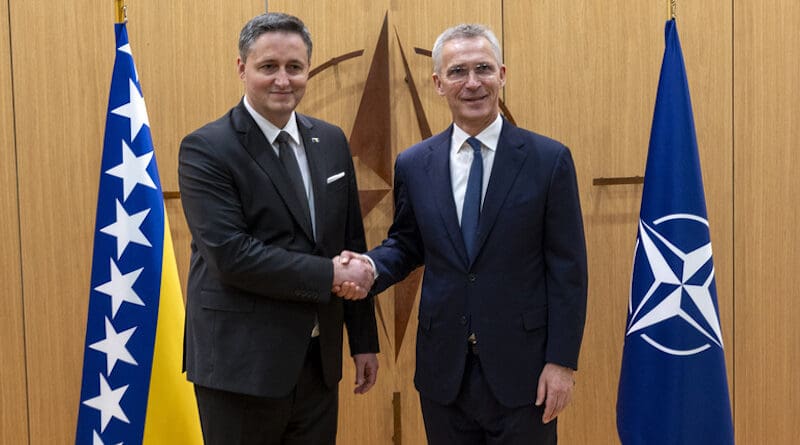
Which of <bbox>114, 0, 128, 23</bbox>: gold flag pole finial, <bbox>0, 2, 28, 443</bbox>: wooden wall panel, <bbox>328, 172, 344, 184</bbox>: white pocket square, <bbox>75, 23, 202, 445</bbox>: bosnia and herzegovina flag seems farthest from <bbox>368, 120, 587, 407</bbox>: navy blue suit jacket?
<bbox>0, 2, 28, 443</bbox>: wooden wall panel

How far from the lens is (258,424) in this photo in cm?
205

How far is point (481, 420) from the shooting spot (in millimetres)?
2014

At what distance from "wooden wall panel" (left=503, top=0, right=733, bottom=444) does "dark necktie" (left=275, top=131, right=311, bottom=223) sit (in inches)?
50.4

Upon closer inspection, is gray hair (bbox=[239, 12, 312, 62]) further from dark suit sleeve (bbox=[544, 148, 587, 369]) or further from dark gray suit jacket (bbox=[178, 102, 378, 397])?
dark suit sleeve (bbox=[544, 148, 587, 369])

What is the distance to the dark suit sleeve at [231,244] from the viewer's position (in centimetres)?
196

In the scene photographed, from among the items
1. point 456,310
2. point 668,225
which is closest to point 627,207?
point 668,225

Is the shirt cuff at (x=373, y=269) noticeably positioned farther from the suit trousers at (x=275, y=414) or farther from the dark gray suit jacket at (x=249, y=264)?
the suit trousers at (x=275, y=414)

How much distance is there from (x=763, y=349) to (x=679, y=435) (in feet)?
3.09

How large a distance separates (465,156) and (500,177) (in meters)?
0.15

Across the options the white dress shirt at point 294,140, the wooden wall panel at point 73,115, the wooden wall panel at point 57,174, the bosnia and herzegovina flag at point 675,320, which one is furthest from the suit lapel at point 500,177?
the wooden wall panel at point 57,174

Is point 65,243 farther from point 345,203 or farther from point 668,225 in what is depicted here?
point 668,225

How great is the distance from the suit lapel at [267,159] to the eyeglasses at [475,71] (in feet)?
1.76

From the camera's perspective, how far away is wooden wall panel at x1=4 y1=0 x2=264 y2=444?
9.68 feet

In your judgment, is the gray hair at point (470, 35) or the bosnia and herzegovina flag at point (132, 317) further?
the bosnia and herzegovina flag at point (132, 317)
